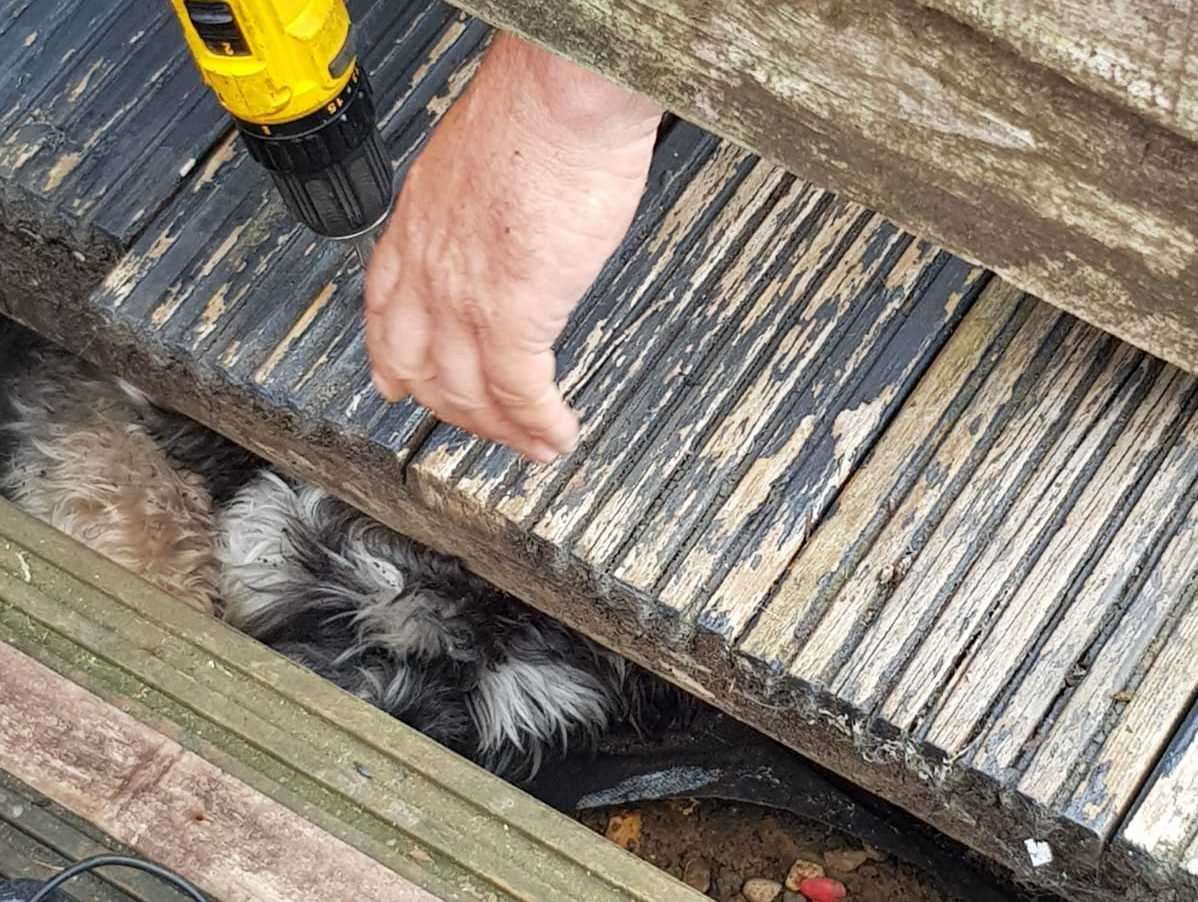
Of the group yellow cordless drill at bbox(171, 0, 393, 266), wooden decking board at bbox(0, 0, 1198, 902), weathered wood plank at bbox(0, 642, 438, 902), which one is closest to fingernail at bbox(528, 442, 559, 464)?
wooden decking board at bbox(0, 0, 1198, 902)

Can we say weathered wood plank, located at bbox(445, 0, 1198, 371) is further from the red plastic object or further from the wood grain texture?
the red plastic object

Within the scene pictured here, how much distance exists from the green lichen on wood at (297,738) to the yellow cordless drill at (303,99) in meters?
0.44

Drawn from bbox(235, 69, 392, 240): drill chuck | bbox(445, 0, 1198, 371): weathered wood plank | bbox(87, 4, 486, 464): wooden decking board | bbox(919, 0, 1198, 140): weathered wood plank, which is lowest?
bbox(87, 4, 486, 464): wooden decking board

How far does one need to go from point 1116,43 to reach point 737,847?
144 centimetres

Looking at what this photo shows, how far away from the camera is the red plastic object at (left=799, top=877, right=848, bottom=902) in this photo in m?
1.98

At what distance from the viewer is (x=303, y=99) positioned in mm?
1378

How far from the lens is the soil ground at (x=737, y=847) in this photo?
1.99 metres

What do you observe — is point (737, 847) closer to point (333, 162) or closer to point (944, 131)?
point (333, 162)

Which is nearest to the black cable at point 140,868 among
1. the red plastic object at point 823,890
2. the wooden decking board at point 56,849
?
the wooden decking board at point 56,849

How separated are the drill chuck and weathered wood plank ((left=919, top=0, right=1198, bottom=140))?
72 centimetres

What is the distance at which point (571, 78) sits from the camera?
3.75 feet

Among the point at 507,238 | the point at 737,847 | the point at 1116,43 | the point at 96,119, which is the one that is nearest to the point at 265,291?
the point at 96,119

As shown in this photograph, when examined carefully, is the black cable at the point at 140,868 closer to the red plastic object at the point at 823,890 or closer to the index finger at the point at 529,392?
the index finger at the point at 529,392

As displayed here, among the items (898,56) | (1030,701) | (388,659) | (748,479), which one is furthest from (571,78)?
(388,659)
